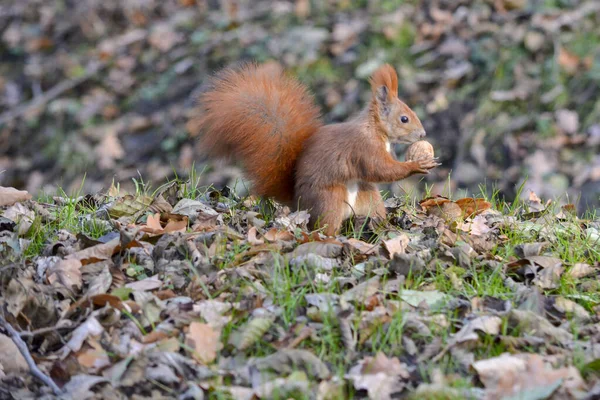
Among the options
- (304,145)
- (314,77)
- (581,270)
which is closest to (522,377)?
(581,270)

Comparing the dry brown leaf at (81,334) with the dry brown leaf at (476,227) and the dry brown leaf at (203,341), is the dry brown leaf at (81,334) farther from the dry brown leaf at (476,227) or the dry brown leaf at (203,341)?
the dry brown leaf at (476,227)

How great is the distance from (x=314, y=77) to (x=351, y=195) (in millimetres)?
2980

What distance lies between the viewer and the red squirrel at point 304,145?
3162 mm

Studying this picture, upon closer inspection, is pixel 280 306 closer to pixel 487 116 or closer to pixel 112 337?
pixel 112 337

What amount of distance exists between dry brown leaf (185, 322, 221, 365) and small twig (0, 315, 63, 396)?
36 cm

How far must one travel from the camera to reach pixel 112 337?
7.57ft

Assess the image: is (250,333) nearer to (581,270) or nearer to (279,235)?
(279,235)

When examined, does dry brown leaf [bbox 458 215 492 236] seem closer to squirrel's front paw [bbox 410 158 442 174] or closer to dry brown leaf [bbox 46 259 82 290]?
squirrel's front paw [bbox 410 158 442 174]

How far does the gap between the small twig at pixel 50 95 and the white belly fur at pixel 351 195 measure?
4.06m

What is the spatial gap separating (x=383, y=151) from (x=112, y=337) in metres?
1.38

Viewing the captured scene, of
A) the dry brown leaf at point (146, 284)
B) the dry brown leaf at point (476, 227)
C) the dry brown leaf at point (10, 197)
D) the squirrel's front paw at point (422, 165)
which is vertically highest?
the dry brown leaf at point (10, 197)

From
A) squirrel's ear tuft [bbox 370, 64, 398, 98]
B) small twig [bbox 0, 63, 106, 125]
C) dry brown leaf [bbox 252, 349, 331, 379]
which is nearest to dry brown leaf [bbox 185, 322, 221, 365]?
dry brown leaf [bbox 252, 349, 331, 379]

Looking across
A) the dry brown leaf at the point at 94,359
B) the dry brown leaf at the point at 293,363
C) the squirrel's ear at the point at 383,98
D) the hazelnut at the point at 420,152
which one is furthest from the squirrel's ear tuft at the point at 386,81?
the dry brown leaf at the point at 94,359

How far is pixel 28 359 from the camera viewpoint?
2.16 meters
